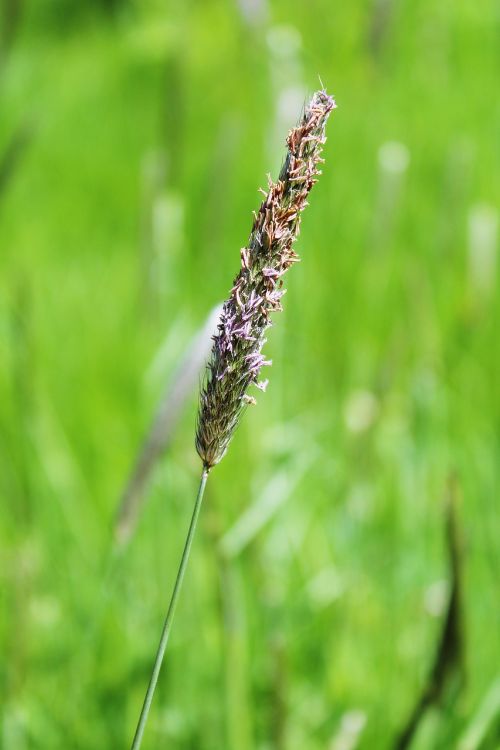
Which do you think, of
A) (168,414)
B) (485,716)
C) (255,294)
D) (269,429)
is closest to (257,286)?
(255,294)

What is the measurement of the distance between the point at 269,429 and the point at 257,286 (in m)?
0.61

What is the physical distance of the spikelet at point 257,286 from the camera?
23 cm

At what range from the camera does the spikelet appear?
0.75ft

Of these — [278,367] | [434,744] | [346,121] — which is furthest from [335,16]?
[434,744]

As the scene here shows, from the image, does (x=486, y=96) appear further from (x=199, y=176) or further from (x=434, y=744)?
(x=434, y=744)

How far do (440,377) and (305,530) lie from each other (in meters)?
0.24

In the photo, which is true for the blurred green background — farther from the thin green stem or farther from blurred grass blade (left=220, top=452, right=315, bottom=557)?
the thin green stem

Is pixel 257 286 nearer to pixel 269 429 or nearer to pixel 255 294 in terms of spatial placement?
pixel 255 294

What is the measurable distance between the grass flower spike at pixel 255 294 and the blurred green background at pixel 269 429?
8 centimetres

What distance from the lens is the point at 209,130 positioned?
1.74m

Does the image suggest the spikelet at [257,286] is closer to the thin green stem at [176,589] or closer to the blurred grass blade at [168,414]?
the thin green stem at [176,589]

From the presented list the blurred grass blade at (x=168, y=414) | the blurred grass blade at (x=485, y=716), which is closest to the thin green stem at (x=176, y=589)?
the blurred grass blade at (x=168, y=414)

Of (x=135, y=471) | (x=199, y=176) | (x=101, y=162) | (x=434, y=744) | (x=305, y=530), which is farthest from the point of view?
(x=101, y=162)

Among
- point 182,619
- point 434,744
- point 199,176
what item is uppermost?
point 199,176
